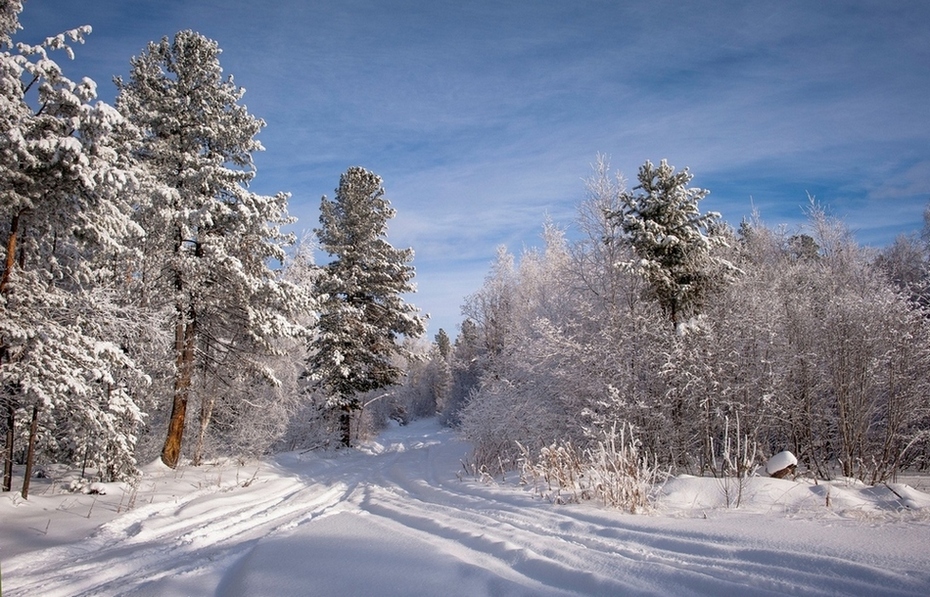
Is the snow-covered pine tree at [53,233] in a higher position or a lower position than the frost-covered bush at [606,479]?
higher

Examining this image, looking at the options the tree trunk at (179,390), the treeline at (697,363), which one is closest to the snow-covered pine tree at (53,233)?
the tree trunk at (179,390)

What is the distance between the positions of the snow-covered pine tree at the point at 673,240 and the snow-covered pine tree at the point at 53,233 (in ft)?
41.0

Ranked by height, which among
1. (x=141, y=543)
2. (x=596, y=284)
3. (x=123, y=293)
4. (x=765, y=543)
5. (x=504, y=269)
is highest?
(x=504, y=269)

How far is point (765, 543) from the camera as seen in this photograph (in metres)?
3.69

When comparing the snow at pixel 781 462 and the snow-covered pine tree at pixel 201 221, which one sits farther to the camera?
the snow-covered pine tree at pixel 201 221

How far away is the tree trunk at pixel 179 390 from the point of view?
41.4ft

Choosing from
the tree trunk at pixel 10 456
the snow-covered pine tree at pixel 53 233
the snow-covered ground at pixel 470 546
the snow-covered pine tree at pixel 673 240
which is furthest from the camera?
the snow-covered pine tree at pixel 673 240

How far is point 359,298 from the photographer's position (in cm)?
2252

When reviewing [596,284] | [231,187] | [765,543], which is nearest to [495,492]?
[765,543]

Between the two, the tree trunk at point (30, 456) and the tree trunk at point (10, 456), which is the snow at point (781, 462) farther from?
the tree trunk at point (10, 456)

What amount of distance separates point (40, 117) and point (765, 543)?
38.0 ft

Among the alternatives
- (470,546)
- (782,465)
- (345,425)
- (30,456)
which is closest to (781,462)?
(782,465)

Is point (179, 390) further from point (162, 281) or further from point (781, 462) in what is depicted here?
Answer: point (781, 462)

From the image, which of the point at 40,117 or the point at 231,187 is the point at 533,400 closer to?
the point at 231,187
